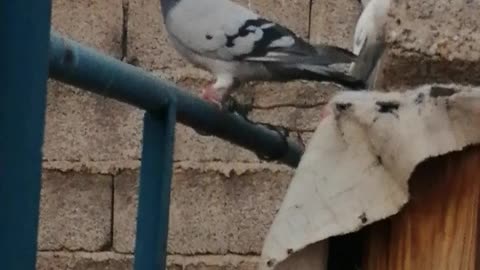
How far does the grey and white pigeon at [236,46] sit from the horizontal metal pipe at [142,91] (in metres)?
0.43

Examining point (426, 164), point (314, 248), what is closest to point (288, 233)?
point (314, 248)

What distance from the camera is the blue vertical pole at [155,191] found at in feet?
4.72

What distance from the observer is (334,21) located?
2676mm

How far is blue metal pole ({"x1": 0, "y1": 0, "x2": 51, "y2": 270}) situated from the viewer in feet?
2.87

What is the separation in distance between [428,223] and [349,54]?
3.25ft

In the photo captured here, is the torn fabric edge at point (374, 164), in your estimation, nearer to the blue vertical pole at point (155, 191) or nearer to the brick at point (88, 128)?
the blue vertical pole at point (155, 191)

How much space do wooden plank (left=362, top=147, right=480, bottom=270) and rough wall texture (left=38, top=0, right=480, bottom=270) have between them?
4.85ft

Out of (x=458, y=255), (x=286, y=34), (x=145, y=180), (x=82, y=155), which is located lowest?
(x=458, y=255)

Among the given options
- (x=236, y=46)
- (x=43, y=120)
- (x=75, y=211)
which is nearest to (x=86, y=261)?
(x=75, y=211)

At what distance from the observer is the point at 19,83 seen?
883 mm

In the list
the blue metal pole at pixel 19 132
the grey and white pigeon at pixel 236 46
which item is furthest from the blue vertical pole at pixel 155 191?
the grey and white pigeon at pixel 236 46

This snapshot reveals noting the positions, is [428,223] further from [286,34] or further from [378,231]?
[286,34]

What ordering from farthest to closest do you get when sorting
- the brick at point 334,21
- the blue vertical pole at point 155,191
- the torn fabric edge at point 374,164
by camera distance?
1. the brick at point 334,21
2. the blue vertical pole at point 155,191
3. the torn fabric edge at point 374,164

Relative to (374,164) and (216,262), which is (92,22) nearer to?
(216,262)
